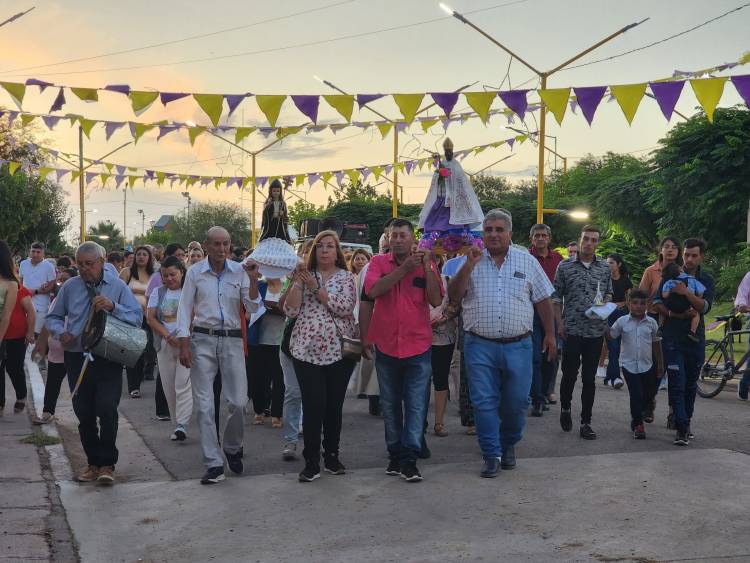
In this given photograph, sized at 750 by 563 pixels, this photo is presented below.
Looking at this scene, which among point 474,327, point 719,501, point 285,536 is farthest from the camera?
point 474,327

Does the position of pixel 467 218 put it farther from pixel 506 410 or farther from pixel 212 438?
pixel 212 438

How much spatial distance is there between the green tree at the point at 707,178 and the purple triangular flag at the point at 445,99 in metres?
12.5

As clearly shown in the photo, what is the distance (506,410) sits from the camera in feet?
24.1

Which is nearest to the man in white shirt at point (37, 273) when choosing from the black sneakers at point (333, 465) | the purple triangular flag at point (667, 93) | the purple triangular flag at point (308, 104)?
the purple triangular flag at point (308, 104)

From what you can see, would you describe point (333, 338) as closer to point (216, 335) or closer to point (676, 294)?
point (216, 335)

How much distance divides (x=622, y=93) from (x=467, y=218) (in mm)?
3785

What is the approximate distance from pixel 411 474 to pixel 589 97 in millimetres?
6268

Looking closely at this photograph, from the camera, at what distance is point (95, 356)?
6855mm

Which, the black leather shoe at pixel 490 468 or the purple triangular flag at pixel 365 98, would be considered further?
the purple triangular flag at pixel 365 98

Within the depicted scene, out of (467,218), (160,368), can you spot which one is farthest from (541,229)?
(160,368)

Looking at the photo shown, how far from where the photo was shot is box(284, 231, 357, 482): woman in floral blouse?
6.92 m

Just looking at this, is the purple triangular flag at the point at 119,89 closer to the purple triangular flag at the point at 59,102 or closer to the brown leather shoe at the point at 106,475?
the purple triangular flag at the point at 59,102

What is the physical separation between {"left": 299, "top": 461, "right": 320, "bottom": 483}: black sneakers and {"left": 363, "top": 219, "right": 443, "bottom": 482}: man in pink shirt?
0.56 meters

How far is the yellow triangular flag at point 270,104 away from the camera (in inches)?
490
